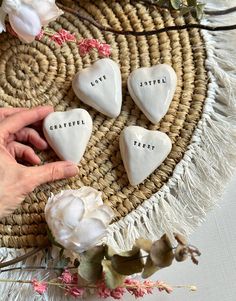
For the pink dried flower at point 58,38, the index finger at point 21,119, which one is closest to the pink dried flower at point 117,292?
the index finger at point 21,119

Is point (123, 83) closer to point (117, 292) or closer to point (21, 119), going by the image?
point (21, 119)

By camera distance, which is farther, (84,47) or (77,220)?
(84,47)

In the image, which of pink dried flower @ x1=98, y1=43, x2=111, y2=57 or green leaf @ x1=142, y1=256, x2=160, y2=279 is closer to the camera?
green leaf @ x1=142, y1=256, x2=160, y2=279

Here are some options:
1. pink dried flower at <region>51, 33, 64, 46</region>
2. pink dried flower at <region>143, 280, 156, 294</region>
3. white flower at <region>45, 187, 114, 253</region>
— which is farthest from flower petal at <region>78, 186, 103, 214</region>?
pink dried flower at <region>51, 33, 64, 46</region>

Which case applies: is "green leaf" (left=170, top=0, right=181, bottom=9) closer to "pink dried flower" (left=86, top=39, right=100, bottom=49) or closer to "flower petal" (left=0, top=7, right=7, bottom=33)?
"pink dried flower" (left=86, top=39, right=100, bottom=49)

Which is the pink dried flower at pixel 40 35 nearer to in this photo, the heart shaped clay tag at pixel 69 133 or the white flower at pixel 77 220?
the heart shaped clay tag at pixel 69 133

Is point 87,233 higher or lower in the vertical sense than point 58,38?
lower

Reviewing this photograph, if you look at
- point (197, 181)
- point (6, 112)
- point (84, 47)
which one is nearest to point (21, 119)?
point (6, 112)
